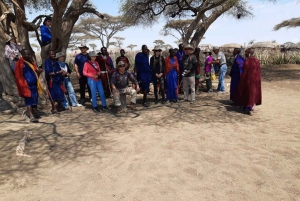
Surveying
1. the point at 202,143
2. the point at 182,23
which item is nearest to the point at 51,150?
the point at 202,143

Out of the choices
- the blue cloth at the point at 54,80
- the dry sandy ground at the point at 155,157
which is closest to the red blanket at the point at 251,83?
the dry sandy ground at the point at 155,157

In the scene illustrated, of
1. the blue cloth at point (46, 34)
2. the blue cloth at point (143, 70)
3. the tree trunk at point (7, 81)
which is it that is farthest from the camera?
the blue cloth at point (46, 34)

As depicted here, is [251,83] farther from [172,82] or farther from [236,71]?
[172,82]

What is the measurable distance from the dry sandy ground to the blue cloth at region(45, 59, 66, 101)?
25.3 inches

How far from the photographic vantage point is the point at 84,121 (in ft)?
18.0

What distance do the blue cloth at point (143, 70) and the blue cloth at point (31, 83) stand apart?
279 cm

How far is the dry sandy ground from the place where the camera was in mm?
2826

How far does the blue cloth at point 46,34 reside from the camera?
716 centimetres

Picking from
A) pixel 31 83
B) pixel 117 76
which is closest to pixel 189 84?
pixel 117 76

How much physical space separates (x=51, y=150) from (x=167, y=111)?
3090 millimetres

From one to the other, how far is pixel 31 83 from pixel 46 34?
2471 mm

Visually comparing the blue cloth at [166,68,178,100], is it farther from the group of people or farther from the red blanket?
the red blanket

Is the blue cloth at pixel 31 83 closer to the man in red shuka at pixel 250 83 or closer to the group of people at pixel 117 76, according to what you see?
the group of people at pixel 117 76

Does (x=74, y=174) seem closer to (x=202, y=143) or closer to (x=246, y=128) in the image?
(x=202, y=143)
